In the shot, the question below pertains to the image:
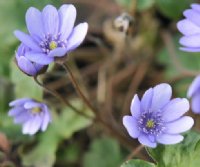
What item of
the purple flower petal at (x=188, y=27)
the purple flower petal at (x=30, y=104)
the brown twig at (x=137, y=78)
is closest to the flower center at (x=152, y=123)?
the purple flower petal at (x=188, y=27)

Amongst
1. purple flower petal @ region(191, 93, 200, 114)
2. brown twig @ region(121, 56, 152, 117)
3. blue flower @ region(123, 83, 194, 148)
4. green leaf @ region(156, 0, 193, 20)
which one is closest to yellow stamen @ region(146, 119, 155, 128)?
blue flower @ region(123, 83, 194, 148)

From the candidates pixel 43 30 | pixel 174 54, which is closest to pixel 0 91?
pixel 43 30

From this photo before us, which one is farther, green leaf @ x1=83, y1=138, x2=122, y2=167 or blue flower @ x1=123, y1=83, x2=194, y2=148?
green leaf @ x1=83, y1=138, x2=122, y2=167

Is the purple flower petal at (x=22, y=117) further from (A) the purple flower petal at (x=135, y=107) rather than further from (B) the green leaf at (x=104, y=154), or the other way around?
(A) the purple flower petal at (x=135, y=107)

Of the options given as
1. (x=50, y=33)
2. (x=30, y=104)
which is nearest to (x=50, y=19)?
(x=50, y=33)

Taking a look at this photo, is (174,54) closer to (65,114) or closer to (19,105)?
(65,114)

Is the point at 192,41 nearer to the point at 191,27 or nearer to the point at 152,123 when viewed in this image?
the point at 191,27

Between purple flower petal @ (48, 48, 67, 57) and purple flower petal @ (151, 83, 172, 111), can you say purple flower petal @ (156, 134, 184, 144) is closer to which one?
purple flower petal @ (151, 83, 172, 111)
